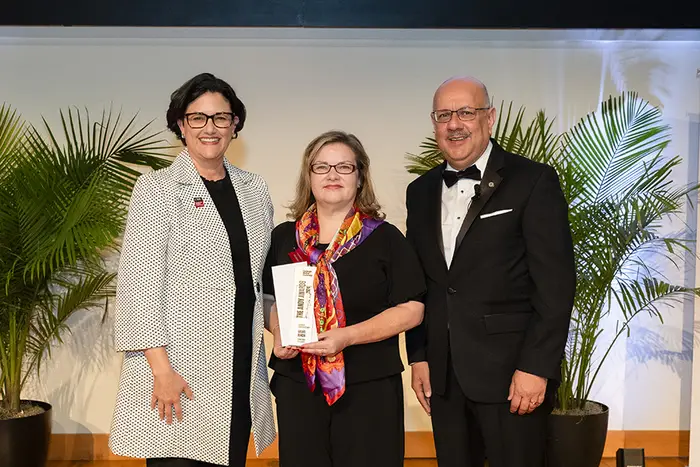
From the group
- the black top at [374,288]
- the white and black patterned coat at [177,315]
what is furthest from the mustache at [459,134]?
the white and black patterned coat at [177,315]

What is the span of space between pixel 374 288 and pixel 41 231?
7.06ft

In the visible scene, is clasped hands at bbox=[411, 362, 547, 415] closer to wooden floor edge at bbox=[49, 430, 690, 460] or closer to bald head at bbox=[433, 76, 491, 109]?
bald head at bbox=[433, 76, 491, 109]

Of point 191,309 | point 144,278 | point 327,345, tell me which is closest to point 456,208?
point 327,345

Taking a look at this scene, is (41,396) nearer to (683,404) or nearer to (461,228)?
(461,228)

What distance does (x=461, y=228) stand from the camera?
265cm

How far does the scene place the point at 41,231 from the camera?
12.8 ft

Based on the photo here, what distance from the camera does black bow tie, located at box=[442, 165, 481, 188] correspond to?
8.84 ft

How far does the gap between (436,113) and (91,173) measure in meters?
2.06

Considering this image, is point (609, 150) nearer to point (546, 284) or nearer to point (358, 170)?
point (546, 284)

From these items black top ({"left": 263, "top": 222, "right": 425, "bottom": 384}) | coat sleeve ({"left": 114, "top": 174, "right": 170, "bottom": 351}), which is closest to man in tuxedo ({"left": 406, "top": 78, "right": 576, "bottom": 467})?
black top ({"left": 263, "top": 222, "right": 425, "bottom": 384})

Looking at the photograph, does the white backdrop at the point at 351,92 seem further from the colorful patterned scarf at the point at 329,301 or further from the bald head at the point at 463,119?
the colorful patterned scarf at the point at 329,301

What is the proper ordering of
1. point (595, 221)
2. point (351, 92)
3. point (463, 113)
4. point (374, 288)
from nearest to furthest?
point (374, 288) → point (463, 113) → point (595, 221) → point (351, 92)

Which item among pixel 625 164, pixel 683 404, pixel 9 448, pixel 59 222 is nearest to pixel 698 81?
pixel 625 164

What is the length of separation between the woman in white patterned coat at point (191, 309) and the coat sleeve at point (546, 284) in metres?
0.91
